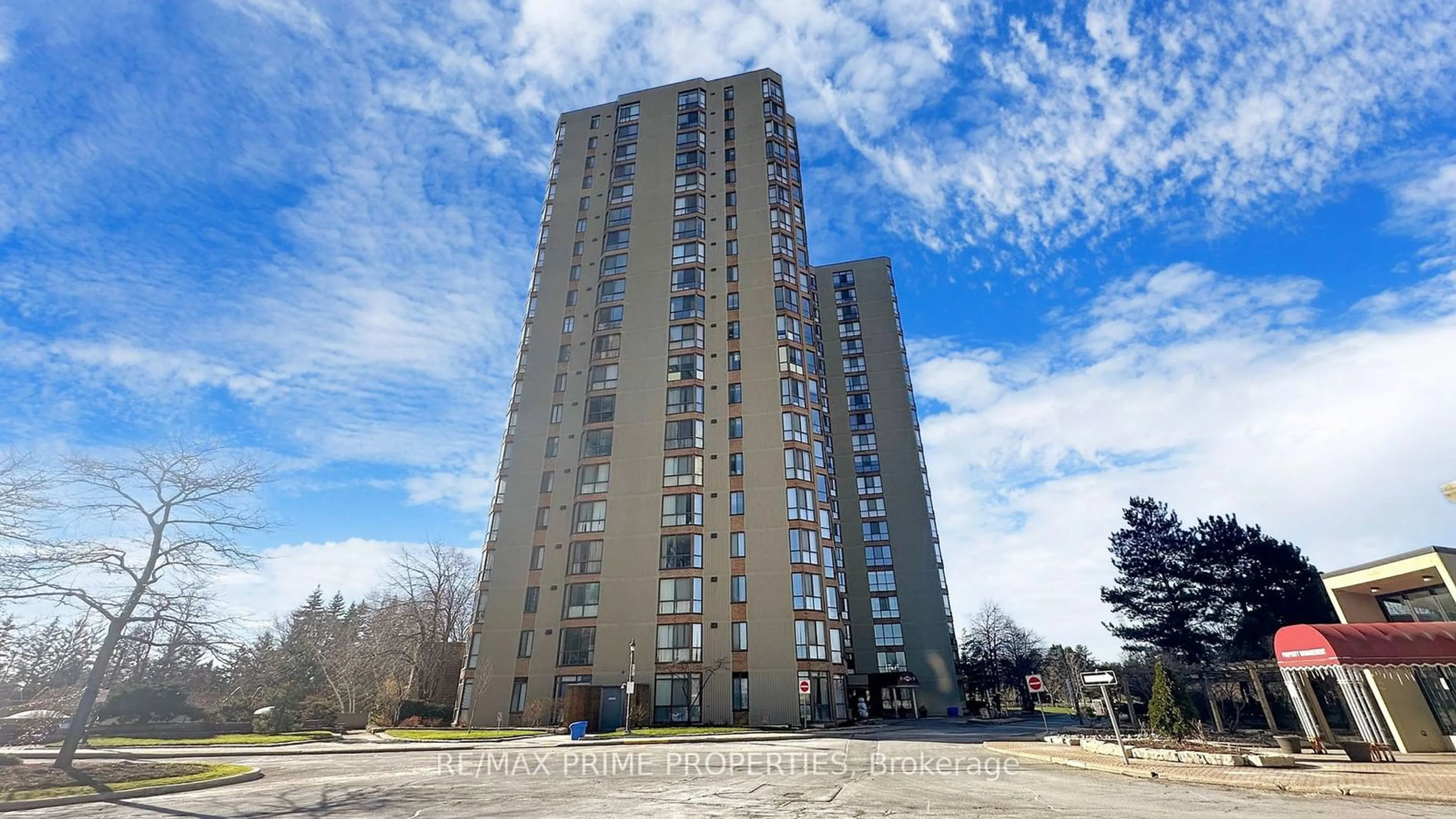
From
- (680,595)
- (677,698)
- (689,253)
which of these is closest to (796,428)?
(680,595)

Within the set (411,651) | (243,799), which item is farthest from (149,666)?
(411,651)

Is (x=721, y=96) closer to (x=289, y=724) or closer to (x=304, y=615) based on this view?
(x=289, y=724)

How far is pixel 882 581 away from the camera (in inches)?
2699

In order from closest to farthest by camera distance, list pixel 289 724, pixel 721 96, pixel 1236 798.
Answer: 1. pixel 1236 798
2. pixel 289 724
3. pixel 721 96

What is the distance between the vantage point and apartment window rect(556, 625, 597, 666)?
141ft

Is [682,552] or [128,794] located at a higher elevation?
[682,552]

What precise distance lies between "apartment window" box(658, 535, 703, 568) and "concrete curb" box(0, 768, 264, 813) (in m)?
27.6

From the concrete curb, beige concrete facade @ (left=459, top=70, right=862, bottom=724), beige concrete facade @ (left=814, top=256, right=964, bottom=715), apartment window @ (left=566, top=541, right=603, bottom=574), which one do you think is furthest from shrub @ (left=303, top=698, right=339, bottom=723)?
beige concrete facade @ (left=814, top=256, right=964, bottom=715)

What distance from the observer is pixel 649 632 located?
139 ft

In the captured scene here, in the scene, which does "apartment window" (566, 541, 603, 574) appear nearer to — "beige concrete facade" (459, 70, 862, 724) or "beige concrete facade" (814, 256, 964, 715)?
"beige concrete facade" (459, 70, 862, 724)

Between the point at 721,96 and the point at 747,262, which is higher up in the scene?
the point at 721,96

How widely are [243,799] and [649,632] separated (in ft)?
96.0

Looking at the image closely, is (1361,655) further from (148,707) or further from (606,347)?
(148,707)

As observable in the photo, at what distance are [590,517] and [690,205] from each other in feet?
97.6
